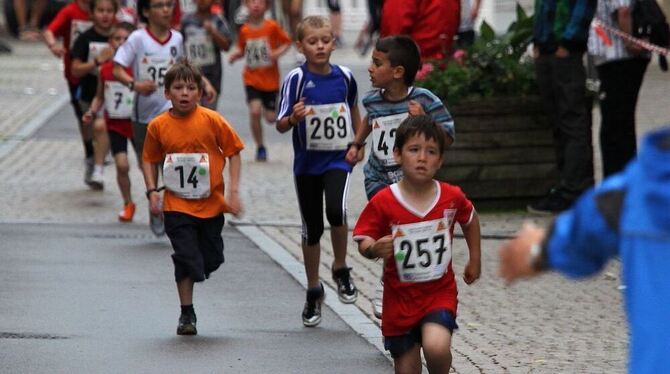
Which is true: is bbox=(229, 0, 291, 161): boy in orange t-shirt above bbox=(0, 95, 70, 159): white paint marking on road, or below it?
above

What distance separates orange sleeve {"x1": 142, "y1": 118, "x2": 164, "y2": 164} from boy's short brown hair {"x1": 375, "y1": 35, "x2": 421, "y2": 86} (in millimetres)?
1382

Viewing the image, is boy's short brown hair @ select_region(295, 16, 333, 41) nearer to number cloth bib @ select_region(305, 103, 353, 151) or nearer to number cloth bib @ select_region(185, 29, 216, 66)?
number cloth bib @ select_region(305, 103, 353, 151)

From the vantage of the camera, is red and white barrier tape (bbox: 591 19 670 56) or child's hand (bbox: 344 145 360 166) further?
red and white barrier tape (bbox: 591 19 670 56)

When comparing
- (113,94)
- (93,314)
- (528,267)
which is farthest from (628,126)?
(528,267)

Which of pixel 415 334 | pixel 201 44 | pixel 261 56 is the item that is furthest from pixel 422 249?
pixel 261 56

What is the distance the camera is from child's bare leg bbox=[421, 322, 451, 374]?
6191 millimetres

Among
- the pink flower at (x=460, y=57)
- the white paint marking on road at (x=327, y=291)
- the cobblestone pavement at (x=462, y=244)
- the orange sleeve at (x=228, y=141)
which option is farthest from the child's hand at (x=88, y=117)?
the orange sleeve at (x=228, y=141)

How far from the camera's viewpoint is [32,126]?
18875 mm

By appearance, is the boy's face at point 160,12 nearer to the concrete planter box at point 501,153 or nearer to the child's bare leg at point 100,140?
the concrete planter box at point 501,153

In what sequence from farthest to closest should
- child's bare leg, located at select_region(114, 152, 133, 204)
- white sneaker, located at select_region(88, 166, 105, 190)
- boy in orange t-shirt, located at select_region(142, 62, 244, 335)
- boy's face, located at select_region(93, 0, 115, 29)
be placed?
white sneaker, located at select_region(88, 166, 105, 190), boy's face, located at select_region(93, 0, 115, 29), child's bare leg, located at select_region(114, 152, 133, 204), boy in orange t-shirt, located at select_region(142, 62, 244, 335)

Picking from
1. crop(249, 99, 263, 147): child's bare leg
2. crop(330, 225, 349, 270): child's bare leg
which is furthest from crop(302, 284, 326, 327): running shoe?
crop(249, 99, 263, 147): child's bare leg

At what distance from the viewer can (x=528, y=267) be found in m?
3.78

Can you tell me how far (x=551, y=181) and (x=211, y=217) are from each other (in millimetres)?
4523

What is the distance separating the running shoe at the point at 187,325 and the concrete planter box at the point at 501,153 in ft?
13.6
